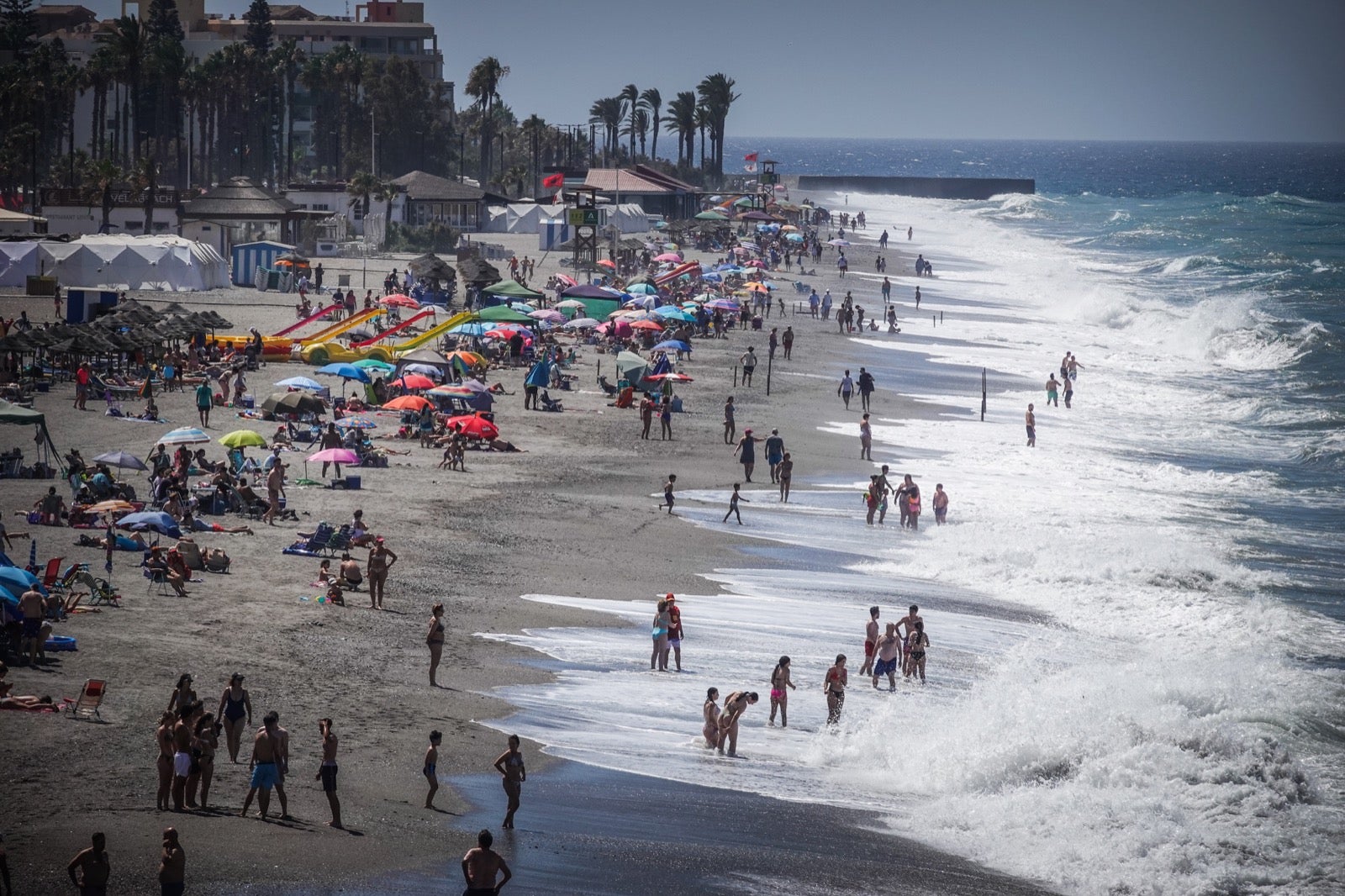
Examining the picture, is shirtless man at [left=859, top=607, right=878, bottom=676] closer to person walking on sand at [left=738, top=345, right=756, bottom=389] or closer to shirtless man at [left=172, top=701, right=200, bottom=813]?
shirtless man at [left=172, top=701, right=200, bottom=813]

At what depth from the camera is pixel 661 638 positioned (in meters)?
16.9

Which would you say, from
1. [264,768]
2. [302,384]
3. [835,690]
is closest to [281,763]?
[264,768]

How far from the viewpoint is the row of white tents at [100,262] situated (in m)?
47.0

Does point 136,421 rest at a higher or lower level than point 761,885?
higher

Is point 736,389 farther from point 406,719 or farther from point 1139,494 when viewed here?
point 406,719

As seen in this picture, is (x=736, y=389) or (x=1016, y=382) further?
(x=1016, y=382)

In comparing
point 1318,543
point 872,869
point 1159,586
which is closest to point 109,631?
point 872,869

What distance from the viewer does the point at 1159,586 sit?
22.4 m

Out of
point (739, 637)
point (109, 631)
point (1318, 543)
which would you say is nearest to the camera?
point (109, 631)

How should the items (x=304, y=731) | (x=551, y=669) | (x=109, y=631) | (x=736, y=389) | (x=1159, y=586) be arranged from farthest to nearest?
(x=736, y=389) < (x=1159, y=586) < (x=551, y=669) < (x=109, y=631) < (x=304, y=731)

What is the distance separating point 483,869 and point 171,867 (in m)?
2.17

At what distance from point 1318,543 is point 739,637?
1269 centimetres

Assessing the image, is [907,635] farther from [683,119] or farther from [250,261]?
[683,119]

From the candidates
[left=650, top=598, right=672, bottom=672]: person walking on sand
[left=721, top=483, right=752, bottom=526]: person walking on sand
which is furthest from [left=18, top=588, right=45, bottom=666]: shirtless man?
[left=721, top=483, right=752, bottom=526]: person walking on sand
